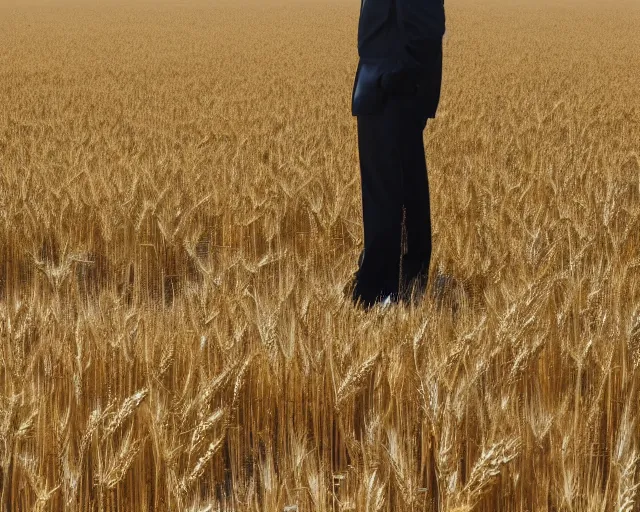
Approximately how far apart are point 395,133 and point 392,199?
0.75 ft

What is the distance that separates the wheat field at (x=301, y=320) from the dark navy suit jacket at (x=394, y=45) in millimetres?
640

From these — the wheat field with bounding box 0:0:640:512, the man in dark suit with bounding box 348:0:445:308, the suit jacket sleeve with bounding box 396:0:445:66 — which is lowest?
the wheat field with bounding box 0:0:640:512

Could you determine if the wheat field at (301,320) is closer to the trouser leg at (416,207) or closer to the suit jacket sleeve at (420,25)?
the trouser leg at (416,207)

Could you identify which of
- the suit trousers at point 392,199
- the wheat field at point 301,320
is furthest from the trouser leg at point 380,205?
the wheat field at point 301,320

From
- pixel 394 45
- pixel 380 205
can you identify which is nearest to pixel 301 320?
pixel 380 205

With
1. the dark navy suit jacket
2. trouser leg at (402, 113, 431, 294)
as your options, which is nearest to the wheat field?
trouser leg at (402, 113, 431, 294)

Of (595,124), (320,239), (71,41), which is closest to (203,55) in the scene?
(71,41)

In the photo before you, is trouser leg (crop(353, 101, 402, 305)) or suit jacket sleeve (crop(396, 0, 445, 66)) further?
trouser leg (crop(353, 101, 402, 305))

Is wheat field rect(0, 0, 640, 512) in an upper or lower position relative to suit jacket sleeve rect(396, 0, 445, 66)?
lower

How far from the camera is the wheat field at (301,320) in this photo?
1690 mm

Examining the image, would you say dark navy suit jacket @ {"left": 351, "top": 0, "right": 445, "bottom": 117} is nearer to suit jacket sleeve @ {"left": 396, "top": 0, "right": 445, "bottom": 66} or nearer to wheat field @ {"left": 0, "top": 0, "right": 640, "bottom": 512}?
suit jacket sleeve @ {"left": 396, "top": 0, "right": 445, "bottom": 66}

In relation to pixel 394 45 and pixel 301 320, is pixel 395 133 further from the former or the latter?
pixel 301 320

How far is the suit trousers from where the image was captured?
117 inches

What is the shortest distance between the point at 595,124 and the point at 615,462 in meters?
6.64
